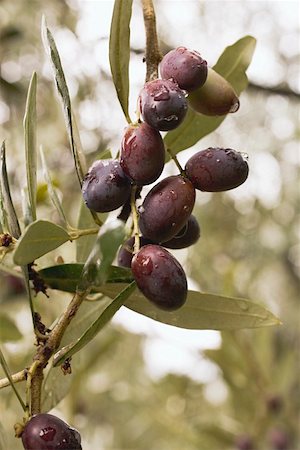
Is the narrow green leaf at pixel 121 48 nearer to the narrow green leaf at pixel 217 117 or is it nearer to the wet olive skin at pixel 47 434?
the narrow green leaf at pixel 217 117

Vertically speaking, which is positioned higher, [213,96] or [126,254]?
[213,96]

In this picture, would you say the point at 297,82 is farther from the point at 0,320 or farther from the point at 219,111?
the point at 219,111

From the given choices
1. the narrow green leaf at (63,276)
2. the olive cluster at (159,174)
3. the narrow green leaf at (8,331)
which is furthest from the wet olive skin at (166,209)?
the narrow green leaf at (8,331)

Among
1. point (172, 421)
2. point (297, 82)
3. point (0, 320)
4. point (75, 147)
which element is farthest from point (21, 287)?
point (297, 82)

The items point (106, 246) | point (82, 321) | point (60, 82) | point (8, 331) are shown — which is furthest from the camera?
point (8, 331)

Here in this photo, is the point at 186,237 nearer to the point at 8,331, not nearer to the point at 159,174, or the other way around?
the point at 159,174

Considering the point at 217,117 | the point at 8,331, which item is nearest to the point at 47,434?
the point at 217,117

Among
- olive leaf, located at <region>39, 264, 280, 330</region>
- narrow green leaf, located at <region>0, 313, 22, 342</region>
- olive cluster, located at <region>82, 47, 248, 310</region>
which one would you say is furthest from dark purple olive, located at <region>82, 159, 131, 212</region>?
narrow green leaf, located at <region>0, 313, 22, 342</region>
